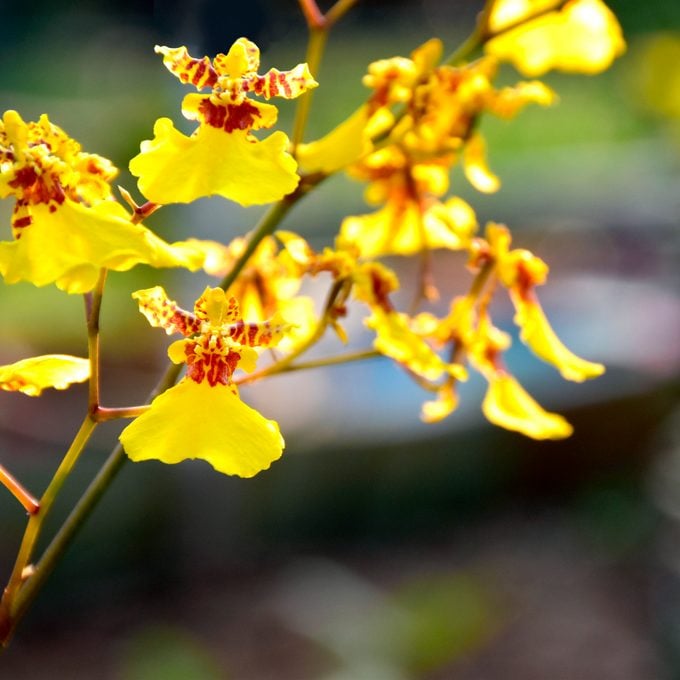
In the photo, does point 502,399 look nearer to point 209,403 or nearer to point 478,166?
point 478,166

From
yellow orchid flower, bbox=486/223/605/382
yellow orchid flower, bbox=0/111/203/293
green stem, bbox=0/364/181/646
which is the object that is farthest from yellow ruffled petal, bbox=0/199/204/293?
yellow orchid flower, bbox=486/223/605/382

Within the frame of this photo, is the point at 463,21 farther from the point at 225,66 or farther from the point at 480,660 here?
the point at 225,66

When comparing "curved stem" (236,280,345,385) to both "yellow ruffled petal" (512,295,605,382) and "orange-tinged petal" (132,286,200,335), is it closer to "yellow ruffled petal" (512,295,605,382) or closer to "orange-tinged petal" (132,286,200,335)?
"orange-tinged petal" (132,286,200,335)

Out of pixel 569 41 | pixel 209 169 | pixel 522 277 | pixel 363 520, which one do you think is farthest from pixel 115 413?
pixel 363 520

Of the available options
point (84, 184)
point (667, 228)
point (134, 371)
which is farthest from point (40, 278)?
point (667, 228)

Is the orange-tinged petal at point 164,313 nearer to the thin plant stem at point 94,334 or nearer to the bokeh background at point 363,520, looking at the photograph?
the thin plant stem at point 94,334

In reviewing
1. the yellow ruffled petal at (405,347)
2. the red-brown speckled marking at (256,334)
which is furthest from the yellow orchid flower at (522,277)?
the red-brown speckled marking at (256,334)
